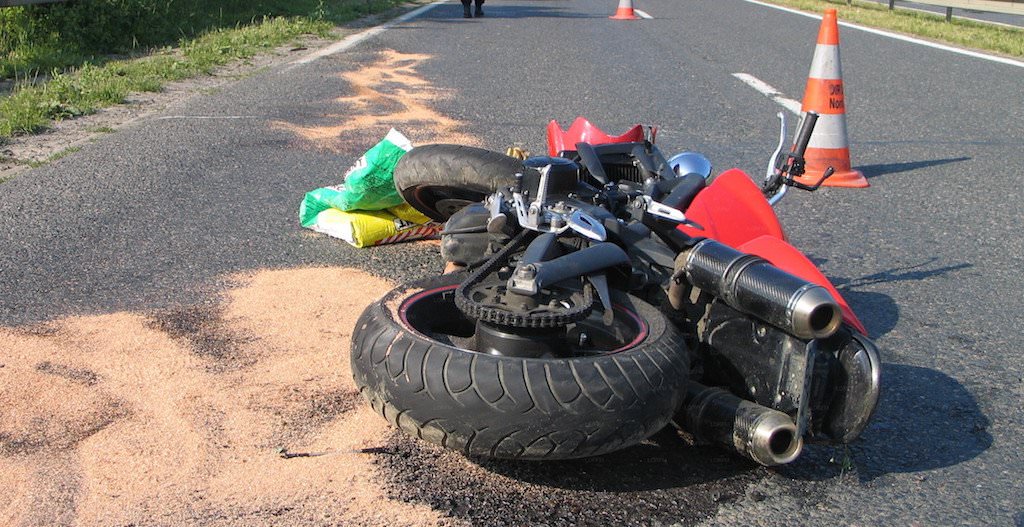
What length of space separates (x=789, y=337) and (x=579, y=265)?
0.65 meters

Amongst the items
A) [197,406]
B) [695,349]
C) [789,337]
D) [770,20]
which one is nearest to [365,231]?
[197,406]

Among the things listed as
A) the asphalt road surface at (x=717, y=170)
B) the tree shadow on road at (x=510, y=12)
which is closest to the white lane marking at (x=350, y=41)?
the asphalt road surface at (x=717, y=170)

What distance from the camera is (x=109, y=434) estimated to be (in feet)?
10.5

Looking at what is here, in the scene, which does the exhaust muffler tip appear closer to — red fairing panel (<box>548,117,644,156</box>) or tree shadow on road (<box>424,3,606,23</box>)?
red fairing panel (<box>548,117,644,156</box>)

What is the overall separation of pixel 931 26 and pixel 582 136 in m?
14.3

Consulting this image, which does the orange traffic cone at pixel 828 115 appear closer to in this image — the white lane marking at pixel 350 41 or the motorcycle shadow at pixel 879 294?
the motorcycle shadow at pixel 879 294

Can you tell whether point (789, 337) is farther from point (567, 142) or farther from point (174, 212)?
point (174, 212)

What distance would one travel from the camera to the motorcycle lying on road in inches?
110

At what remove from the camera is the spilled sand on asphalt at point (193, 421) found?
9.27ft

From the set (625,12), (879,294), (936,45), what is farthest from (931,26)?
(879,294)

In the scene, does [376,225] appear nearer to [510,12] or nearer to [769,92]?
[769,92]

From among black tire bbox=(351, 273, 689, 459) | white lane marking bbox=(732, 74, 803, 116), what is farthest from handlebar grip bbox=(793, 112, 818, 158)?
white lane marking bbox=(732, 74, 803, 116)

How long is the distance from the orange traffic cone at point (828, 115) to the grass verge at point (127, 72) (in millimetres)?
5343

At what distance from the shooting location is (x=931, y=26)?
58.0ft
